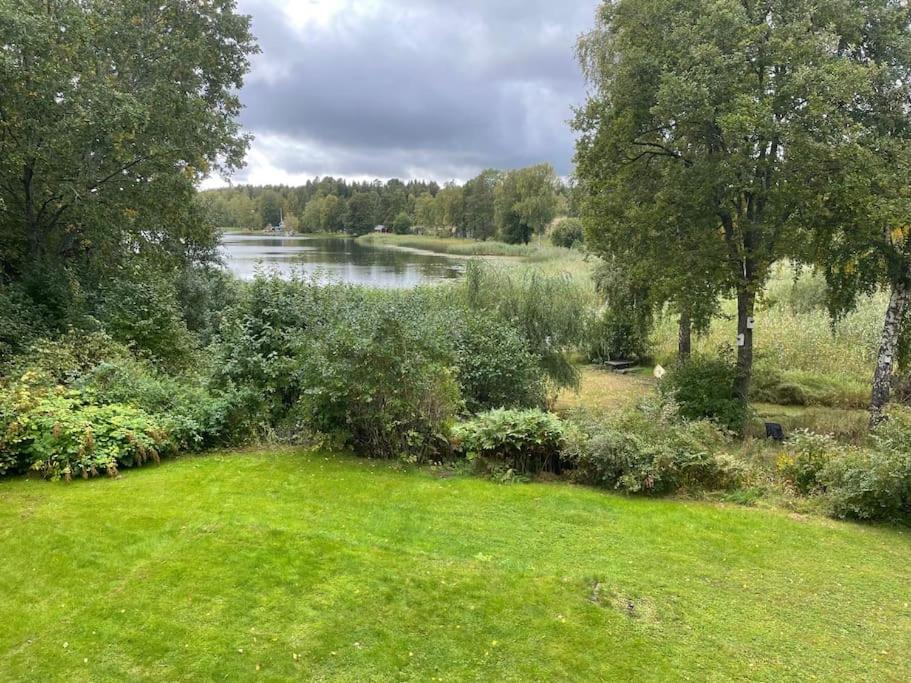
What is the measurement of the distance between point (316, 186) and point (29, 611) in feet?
422

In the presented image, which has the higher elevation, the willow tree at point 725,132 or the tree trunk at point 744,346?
the willow tree at point 725,132

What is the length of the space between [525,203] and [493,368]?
50.5 metres

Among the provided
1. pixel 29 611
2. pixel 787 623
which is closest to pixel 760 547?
pixel 787 623

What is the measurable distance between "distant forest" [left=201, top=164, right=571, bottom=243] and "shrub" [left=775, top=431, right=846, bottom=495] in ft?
146

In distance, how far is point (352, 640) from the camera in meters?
3.16

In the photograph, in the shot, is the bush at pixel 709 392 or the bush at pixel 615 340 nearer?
the bush at pixel 709 392

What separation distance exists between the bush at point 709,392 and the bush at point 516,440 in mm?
4946

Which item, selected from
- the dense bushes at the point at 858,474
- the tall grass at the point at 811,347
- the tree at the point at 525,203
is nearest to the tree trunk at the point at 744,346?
the tall grass at the point at 811,347

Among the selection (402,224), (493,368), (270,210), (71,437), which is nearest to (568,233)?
(493,368)

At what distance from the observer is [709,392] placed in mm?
10992

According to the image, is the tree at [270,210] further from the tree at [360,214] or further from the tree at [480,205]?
the tree at [480,205]

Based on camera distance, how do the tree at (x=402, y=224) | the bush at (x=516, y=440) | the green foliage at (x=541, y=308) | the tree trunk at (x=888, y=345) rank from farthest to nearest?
the tree at (x=402, y=224), the green foliage at (x=541, y=308), the tree trunk at (x=888, y=345), the bush at (x=516, y=440)

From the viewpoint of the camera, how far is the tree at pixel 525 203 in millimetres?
56719

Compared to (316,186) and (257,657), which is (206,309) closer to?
(257,657)
